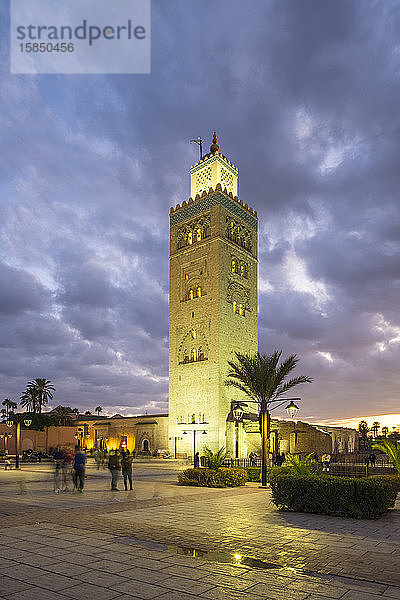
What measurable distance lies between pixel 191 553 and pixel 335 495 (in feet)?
16.8

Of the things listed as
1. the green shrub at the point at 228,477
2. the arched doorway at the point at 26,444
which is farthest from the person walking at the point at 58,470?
the arched doorway at the point at 26,444

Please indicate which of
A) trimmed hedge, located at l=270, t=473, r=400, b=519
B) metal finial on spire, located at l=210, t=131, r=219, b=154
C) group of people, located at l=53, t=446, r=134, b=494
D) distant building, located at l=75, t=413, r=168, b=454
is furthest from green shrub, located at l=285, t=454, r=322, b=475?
metal finial on spire, located at l=210, t=131, r=219, b=154

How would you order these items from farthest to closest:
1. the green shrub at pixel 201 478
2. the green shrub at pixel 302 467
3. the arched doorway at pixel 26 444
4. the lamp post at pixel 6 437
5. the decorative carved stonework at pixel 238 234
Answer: the arched doorway at pixel 26 444 < the lamp post at pixel 6 437 < the decorative carved stonework at pixel 238 234 < the green shrub at pixel 201 478 < the green shrub at pixel 302 467

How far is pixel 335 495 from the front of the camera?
37.8 feet

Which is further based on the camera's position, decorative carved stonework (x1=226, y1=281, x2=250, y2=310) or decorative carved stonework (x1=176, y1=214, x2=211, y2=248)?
decorative carved stonework (x1=176, y1=214, x2=211, y2=248)

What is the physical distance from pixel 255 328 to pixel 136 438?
59.2 feet

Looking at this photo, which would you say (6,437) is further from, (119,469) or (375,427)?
(375,427)

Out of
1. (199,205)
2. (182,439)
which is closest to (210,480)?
(182,439)

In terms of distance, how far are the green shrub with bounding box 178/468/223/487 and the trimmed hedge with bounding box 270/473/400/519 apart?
7.16 metres

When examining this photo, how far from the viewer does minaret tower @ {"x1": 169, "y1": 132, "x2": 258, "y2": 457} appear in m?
46.5

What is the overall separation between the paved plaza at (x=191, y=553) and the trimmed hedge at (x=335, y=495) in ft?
1.17

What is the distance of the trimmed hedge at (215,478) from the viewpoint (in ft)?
63.8

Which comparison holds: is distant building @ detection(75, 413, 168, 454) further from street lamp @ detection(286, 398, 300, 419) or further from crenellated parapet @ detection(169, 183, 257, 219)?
street lamp @ detection(286, 398, 300, 419)

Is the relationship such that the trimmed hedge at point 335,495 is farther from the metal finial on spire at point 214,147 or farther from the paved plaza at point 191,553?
the metal finial on spire at point 214,147
